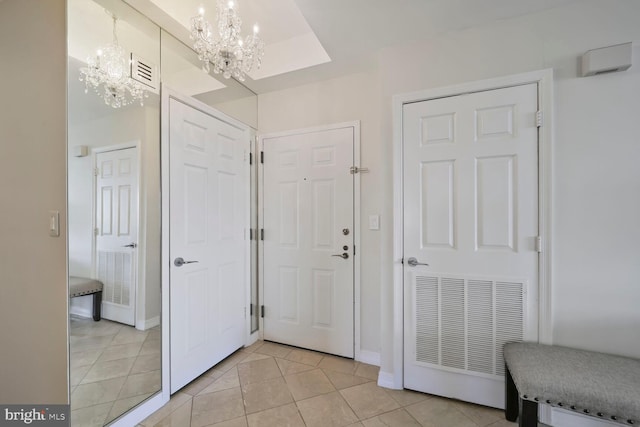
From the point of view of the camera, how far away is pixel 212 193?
2256 millimetres

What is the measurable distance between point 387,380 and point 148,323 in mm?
1741

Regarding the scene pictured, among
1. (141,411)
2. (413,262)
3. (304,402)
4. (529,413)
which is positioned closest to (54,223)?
(141,411)

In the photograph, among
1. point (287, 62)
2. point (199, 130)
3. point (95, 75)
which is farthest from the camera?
point (287, 62)

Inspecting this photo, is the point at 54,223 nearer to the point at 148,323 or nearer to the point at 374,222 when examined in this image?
the point at 148,323

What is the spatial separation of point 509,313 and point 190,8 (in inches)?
117

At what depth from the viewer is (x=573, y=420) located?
1.58 metres

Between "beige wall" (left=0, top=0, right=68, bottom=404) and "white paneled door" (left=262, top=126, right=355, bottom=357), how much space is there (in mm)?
1567

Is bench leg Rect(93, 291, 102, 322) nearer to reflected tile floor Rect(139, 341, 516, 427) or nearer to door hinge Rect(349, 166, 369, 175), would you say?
reflected tile floor Rect(139, 341, 516, 427)

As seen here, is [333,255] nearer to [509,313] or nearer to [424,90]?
[509,313]

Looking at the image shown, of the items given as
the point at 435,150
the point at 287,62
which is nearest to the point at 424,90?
the point at 435,150

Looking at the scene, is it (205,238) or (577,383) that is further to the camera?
(205,238)

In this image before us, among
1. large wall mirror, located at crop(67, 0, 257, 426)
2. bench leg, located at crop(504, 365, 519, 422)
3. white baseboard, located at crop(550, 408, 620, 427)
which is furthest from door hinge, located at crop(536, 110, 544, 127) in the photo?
large wall mirror, located at crop(67, 0, 257, 426)

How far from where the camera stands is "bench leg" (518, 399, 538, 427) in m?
1.29

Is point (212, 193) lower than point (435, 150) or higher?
lower
